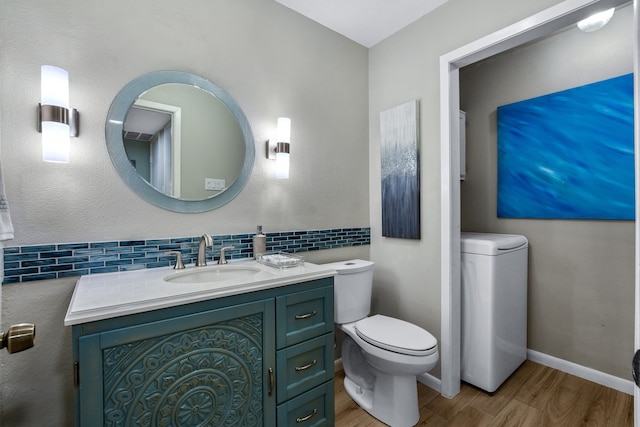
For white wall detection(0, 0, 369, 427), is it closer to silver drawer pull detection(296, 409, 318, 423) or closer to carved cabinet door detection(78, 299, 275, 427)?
carved cabinet door detection(78, 299, 275, 427)

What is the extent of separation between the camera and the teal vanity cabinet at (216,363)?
2.99 ft

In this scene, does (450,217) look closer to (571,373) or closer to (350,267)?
(350,267)

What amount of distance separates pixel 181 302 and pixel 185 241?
0.59 m

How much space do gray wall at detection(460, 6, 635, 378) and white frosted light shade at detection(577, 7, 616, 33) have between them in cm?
5

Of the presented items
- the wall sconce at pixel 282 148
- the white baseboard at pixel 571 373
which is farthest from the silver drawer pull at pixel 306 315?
the wall sconce at pixel 282 148

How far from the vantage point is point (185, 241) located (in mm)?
1542

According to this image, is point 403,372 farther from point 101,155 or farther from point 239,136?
point 101,155

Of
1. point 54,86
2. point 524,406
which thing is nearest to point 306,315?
point 54,86

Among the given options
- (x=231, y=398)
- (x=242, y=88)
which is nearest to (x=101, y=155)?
(x=242, y=88)

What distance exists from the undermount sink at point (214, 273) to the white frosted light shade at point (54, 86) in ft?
2.87

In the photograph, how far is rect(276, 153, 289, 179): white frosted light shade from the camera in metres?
1.83

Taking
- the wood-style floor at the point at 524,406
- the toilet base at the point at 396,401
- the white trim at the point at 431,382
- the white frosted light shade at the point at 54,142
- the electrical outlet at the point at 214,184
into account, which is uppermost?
the white frosted light shade at the point at 54,142

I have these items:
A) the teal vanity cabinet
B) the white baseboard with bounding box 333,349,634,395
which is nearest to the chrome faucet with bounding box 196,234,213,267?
the teal vanity cabinet

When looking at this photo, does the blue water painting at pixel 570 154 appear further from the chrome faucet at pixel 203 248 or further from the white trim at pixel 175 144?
the white trim at pixel 175 144
